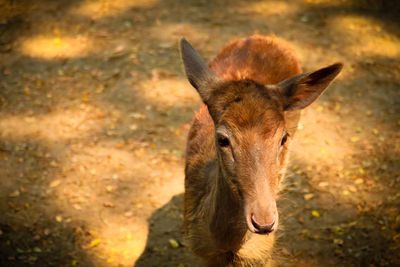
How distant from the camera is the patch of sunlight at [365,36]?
671 centimetres

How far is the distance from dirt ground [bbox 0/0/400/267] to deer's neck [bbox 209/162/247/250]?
4.17ft

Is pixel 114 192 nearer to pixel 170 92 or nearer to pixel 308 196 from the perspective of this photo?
pixel 170 92

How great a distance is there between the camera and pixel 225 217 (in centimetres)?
290

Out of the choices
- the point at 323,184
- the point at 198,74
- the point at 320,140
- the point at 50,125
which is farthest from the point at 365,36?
the point at 50,125

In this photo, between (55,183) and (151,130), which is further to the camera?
(151,130)

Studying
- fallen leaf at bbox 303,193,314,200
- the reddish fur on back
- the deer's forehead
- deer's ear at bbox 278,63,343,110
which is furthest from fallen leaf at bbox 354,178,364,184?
the deer's forehead

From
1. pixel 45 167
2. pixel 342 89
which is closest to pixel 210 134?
pixel 45 167

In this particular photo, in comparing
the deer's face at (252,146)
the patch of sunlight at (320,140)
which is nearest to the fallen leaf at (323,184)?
the patch of sunlight at (320,140)

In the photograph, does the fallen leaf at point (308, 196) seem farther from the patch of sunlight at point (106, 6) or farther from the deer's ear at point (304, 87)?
the patch of sunlight at point (106, 6)

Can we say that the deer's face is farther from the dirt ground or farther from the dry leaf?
the dry leaf

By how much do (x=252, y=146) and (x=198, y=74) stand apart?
799 mm

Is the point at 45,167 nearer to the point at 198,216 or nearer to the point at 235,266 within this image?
the point at 198,216

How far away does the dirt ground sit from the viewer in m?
4.30

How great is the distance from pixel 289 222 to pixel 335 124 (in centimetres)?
188
